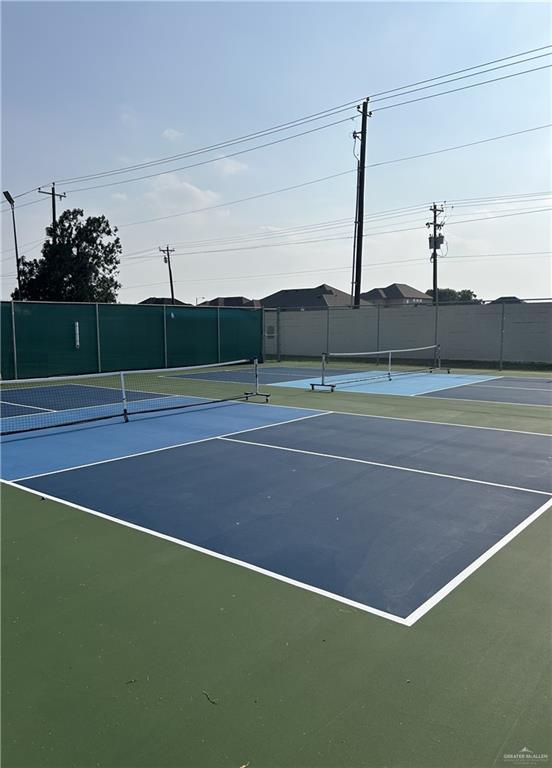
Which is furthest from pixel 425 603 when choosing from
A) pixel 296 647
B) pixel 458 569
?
pixel 296 647

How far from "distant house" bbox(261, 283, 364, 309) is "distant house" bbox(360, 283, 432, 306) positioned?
484cm

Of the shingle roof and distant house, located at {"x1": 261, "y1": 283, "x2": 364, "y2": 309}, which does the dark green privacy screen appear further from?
the shingle roof

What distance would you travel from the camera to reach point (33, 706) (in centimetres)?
266

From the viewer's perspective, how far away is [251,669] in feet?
9.57

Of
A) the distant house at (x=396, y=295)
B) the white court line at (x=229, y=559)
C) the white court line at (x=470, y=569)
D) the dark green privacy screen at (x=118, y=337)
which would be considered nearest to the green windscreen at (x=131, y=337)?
the dark green privacy screen at (x=118, y=337)

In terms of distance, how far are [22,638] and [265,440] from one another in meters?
5.51

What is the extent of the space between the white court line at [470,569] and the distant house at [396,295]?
2674 inches

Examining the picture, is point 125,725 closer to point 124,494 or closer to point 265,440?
point 124,494

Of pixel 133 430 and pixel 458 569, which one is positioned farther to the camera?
pixel 133 430

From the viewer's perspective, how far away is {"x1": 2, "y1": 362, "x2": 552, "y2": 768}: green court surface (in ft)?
7.82

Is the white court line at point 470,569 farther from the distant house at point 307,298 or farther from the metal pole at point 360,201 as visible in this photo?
the distant house at point 307,298

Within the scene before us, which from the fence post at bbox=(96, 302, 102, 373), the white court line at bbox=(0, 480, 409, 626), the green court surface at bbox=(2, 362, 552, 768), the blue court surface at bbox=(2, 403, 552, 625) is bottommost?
the green court surface at bbox=(2, 362, 552, 768)

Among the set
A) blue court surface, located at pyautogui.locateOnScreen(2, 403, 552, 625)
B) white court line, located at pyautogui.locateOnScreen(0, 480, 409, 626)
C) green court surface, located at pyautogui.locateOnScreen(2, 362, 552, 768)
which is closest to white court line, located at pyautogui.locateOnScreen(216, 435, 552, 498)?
blue court surface, located at pyautogui.locateOnScreen(2, 403, 552, 625)

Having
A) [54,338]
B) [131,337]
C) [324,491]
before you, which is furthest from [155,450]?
[131,337]
